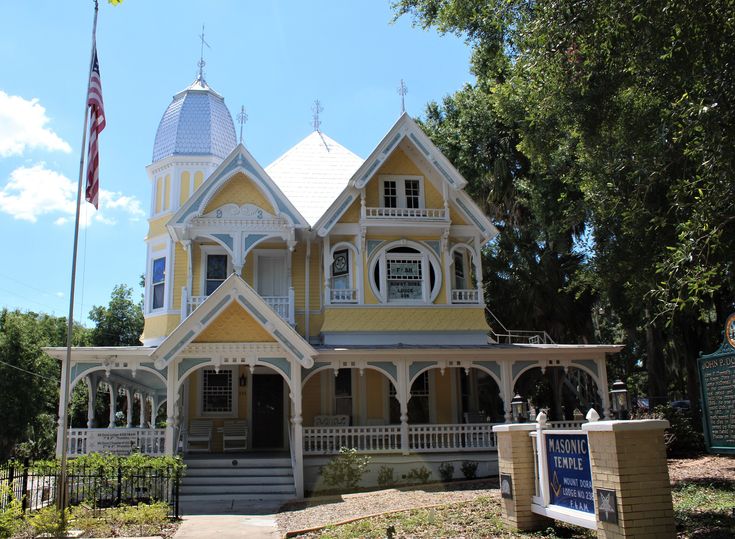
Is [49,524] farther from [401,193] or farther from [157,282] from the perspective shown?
[401,193]

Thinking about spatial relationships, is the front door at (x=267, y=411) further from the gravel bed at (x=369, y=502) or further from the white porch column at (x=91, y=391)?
the gravel bed at (x=369, y=502)

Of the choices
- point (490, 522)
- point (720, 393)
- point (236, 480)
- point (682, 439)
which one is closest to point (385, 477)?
point (236, 480)

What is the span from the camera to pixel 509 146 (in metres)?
30.1

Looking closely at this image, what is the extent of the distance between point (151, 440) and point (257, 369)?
15.1 feet

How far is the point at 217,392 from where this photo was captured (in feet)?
70.1

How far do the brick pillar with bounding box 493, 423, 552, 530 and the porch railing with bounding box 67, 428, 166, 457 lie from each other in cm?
1033

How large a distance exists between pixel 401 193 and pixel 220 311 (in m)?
7.81

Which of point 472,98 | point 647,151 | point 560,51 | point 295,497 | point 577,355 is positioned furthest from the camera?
point 472,98

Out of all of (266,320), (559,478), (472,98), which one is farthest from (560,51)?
(472,98)

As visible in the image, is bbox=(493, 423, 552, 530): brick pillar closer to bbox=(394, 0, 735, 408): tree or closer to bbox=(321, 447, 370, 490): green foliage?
bbox=(394, 0, 735, 408): tree

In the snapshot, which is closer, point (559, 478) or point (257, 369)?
point (559, 478)

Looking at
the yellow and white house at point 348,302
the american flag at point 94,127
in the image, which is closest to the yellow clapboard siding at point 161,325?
the yellow and white house at point 348,302

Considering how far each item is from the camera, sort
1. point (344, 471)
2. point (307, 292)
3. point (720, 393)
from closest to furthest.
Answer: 1. point (720, 393)
2. point (344, 471)
3. point (307, 292)

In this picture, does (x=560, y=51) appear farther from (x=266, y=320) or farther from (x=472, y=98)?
(x=472, y=98)
